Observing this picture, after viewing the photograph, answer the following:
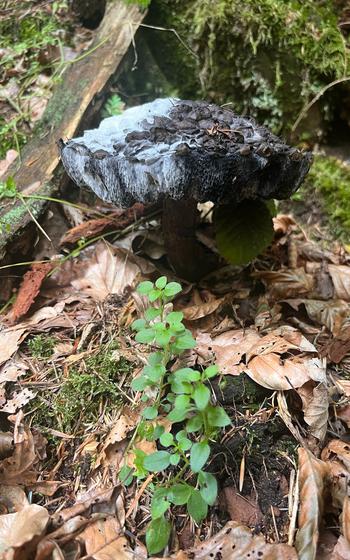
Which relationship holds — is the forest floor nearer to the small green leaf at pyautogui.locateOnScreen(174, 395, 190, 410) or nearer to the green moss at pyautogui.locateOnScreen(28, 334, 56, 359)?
the green moss at pyautogui.locateOnScreen(28, 334, 56, 359)

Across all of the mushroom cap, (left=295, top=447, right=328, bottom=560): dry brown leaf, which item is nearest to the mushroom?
the mushroom cap

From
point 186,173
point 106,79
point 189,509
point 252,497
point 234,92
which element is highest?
point 106,79

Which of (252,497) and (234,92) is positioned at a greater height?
(234,92)

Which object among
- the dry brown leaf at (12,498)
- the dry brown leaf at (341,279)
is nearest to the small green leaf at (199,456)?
the dry brown leaf at (12,498)

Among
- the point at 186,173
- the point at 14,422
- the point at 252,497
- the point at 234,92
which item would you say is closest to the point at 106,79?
the point at 234,92

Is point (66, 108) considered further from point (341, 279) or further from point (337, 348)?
point (337, 348)

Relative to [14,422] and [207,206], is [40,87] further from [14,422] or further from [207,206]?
[14,422]

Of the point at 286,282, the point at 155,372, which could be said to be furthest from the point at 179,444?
the point at 286,282

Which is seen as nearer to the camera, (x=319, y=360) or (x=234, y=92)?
(x=319, y=360)

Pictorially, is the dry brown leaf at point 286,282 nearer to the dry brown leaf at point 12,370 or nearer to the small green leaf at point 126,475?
the small green leaf at point 126,475
